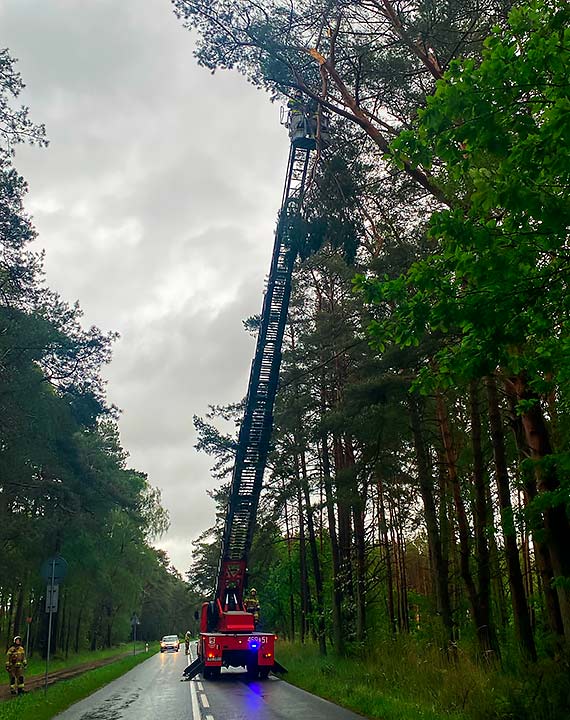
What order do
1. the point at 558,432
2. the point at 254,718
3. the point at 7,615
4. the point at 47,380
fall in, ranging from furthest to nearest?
the point at 7,615
the point at 47,380
the point at 558,432
the point at 254,718

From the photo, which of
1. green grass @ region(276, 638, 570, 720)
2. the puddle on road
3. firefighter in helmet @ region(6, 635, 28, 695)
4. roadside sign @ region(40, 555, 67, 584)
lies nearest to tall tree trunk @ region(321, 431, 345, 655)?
green grass @ region(276, 638, 570, 720)

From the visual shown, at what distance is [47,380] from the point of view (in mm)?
22172

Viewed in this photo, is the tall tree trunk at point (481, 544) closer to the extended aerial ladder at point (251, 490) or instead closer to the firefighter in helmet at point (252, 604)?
the extended aerial ladder at point (251, 490)

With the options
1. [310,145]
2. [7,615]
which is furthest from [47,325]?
[7,615]

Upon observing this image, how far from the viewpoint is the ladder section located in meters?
14.5

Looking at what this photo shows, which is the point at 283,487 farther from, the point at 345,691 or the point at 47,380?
the point at 345,691

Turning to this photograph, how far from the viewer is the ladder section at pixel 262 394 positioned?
47.6 ft

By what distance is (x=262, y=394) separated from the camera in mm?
17969

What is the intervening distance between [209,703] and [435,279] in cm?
1083

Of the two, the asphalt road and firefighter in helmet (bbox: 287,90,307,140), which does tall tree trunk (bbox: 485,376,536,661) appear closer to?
the asphalt road

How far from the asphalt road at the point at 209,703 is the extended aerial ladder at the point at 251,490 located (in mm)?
875

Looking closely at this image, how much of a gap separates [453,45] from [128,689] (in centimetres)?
1832

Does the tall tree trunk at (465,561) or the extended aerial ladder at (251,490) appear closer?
the tall tree trunk at (465,561)

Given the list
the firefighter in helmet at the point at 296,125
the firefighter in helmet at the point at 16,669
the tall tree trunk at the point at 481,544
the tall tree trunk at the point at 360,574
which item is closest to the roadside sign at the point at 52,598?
the firefighter in helmet at the point at 16,669
